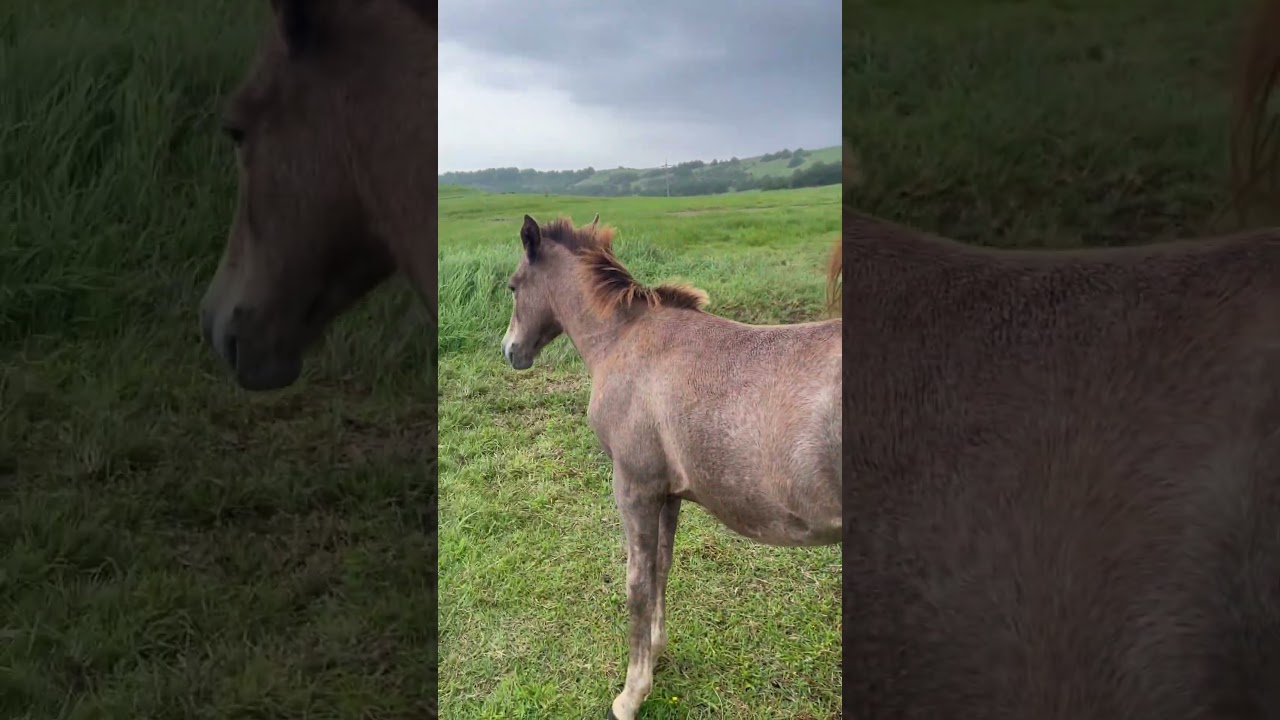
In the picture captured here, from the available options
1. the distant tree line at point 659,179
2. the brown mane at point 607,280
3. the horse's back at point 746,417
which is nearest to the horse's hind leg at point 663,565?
the horse's back at point 746,417

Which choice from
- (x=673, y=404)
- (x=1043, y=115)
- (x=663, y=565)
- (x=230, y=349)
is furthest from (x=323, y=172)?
(x=1043, y=115)

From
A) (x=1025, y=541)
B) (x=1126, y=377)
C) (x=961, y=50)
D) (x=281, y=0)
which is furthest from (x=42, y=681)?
(x=961, y=50)

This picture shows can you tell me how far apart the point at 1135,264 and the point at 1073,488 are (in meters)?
0.21

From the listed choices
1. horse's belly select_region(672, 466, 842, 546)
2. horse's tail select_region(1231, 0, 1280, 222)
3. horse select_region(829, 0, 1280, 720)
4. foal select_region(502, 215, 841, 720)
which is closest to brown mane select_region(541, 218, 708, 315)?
foal select_region(502, 215, 841, 720)

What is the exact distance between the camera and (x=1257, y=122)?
158 cm

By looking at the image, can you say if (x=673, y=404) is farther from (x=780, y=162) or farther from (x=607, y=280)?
(x=780, y=162)

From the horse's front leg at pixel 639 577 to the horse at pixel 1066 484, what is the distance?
39cm

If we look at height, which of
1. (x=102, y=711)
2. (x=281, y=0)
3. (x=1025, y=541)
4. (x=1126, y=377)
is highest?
(x=281, y=0)

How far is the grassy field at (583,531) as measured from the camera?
49.9 inches

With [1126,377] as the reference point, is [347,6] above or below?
above

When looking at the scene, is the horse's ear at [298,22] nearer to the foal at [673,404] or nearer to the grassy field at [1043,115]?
the foal at [673,404]

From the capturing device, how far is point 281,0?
81cm

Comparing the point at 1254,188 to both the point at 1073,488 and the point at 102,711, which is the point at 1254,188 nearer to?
the point at 1073,488

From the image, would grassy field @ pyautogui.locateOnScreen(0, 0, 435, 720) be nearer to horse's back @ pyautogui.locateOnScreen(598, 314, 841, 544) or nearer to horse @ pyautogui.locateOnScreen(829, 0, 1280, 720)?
horse's back @ pyautogui.locateOnScreen(598, 314, 841, 544)
